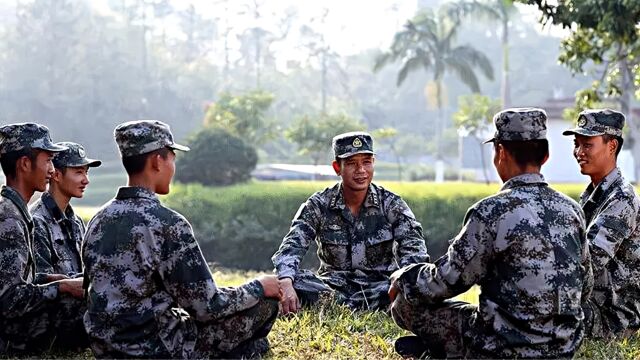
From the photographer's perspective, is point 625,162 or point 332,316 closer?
point 332,316

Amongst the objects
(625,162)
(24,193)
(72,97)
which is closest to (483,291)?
(24,193)

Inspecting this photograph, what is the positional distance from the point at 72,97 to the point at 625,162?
24.0m

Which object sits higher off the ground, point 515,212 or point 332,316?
point 515,212

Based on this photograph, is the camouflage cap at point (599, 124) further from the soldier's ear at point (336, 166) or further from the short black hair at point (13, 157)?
the short black hair at point (13, 157)

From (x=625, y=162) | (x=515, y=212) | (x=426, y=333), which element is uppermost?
(x=515, y=212)

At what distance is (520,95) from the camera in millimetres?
53250

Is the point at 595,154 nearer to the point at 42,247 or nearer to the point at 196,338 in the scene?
the point at 196,338

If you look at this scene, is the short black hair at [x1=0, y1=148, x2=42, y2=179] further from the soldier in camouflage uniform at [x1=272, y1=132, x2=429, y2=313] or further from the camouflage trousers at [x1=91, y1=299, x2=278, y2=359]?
the soldier in camouflage uniform at [x1=272, y1=132, x2=429, y2=313]

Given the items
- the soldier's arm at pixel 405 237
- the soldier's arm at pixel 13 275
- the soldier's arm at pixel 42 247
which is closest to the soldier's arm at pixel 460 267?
the soldier's arm at pixel 405 237

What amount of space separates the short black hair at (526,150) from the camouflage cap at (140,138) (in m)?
1.62

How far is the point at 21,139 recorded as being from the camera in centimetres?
508

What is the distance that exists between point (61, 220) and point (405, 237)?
2359 mm

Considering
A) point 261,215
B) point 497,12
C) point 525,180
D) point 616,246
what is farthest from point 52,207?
point 497,12

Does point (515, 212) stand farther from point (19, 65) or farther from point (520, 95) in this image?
point (520, 95)
